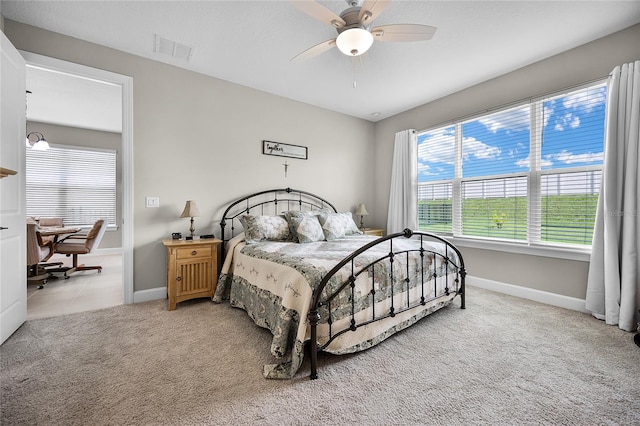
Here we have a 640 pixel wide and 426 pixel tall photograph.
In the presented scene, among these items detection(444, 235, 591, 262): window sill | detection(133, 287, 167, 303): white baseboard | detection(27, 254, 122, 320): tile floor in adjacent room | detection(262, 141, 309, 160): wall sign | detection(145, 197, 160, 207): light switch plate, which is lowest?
detection(27, 254, 122, 320): tile floor in adjacent room

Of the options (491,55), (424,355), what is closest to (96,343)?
(424,355)

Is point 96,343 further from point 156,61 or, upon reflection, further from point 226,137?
point 156,61

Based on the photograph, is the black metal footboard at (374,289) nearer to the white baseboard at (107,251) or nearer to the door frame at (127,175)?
the door frame at (127,175)

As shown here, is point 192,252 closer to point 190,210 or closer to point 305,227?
point 190,210

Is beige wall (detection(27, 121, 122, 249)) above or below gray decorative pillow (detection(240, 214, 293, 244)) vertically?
above

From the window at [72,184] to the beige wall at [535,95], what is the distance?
22.7ft

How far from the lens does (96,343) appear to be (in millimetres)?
2168

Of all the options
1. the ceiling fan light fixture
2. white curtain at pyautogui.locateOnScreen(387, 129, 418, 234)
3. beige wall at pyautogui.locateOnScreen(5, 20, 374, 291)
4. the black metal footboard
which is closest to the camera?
the black metal footboard

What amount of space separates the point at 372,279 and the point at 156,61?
11.4ft

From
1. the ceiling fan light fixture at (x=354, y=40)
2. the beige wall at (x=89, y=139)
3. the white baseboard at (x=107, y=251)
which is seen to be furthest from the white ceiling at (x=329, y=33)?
the white baseboard at (x=107, y=251)

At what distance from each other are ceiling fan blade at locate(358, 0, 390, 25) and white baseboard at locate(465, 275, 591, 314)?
11.2 ft

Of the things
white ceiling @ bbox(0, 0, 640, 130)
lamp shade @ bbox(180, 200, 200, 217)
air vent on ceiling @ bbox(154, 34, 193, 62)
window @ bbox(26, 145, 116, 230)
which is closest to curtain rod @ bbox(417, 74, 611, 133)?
white ceiling @ bbox(0, 0, 640, 130)

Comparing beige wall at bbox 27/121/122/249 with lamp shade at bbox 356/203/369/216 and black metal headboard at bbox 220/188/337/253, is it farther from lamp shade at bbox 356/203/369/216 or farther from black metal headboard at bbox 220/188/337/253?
lamp shade at bbox 356/203/369/216

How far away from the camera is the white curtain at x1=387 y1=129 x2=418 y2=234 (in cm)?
449
